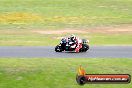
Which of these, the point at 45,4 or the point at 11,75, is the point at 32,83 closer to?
the point at 11,75

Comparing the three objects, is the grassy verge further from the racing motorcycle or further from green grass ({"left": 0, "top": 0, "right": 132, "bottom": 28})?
green grass ({"left": 0, "top": 0, "right": 132, "bottom": 28})

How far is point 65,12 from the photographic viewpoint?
205ft

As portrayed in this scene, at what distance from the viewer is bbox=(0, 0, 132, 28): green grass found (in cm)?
5388

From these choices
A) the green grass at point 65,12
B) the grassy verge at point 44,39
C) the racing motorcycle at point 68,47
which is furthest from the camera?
the green grass at point 65,12

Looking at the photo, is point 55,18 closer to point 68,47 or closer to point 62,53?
point 68,47

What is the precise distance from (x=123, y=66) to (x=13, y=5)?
45290 millimetres

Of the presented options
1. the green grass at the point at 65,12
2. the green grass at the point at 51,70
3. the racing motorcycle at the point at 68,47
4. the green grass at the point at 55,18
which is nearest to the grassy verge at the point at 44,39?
the green grass at the point at 55,18

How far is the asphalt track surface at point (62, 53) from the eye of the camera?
29750 mm

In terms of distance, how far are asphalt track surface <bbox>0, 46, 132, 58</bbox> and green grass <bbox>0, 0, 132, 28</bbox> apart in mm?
17879

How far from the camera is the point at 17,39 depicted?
A: 40000 millimetres

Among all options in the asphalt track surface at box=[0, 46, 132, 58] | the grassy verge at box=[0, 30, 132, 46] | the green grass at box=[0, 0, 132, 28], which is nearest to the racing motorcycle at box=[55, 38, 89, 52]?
the asphalt track surface at box=[0, 46, 132, 58]

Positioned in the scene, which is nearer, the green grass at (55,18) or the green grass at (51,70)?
the green grass at (51,70)

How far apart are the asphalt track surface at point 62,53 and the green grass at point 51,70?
78.6 inches

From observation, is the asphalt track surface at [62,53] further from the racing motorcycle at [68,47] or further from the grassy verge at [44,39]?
the grassy verge at [44,39]
